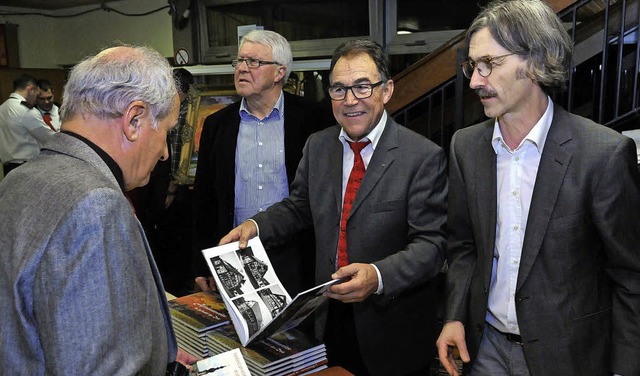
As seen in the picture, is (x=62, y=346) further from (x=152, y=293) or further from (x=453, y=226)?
(x=453, y=226)

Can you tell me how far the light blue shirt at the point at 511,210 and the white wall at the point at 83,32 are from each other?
6.85 metres

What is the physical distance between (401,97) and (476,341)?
2227mm

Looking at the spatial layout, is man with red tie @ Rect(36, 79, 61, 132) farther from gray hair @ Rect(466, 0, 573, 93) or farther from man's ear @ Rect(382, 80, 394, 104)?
gray hair @ Rect(466, 0, 573, 93)

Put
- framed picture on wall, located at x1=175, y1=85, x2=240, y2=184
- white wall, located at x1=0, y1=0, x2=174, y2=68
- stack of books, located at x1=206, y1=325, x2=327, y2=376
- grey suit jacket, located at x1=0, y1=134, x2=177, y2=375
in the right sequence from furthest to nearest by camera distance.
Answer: white wall, located at x1=0, y1=0, x2=174, y2=68 → framed picture on wall, located at x1=175, y1=85, x2=240, y2=184 → stack of books, located at x1=206, y1=325, x2=327, y2=376 → grey suit jacket, located at x1=0, y1=134, x2=177, y2=375

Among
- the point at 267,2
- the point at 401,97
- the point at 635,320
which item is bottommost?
the point at 635,320

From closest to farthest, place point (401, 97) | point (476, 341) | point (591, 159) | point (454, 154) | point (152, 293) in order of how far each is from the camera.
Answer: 1. point (152, 293)
2. point (591, 159)
3. point (476, 341)
4. point (454, 154)
5. point (401, 97)

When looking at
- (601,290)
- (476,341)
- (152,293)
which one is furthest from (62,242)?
(601,290)

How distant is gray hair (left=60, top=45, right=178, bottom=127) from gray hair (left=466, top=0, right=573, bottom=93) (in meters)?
0.84

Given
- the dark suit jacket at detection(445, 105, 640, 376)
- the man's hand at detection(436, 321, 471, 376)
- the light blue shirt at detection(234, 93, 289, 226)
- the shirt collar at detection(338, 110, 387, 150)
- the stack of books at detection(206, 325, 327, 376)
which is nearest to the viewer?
the dark suit jacket at detection(445, 105, 640, 376)

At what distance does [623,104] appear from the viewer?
3797mm

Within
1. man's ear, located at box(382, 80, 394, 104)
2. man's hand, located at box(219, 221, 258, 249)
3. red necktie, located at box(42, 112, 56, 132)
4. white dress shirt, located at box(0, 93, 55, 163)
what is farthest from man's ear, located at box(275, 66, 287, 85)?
red necktie, located at box(42, 112, 56, 132)

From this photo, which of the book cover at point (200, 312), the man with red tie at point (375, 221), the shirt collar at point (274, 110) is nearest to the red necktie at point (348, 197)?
the man with red tie at point (375, 221)

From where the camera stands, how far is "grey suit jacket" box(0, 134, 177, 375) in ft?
2.95

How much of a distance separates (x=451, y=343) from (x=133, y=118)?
1055mm
